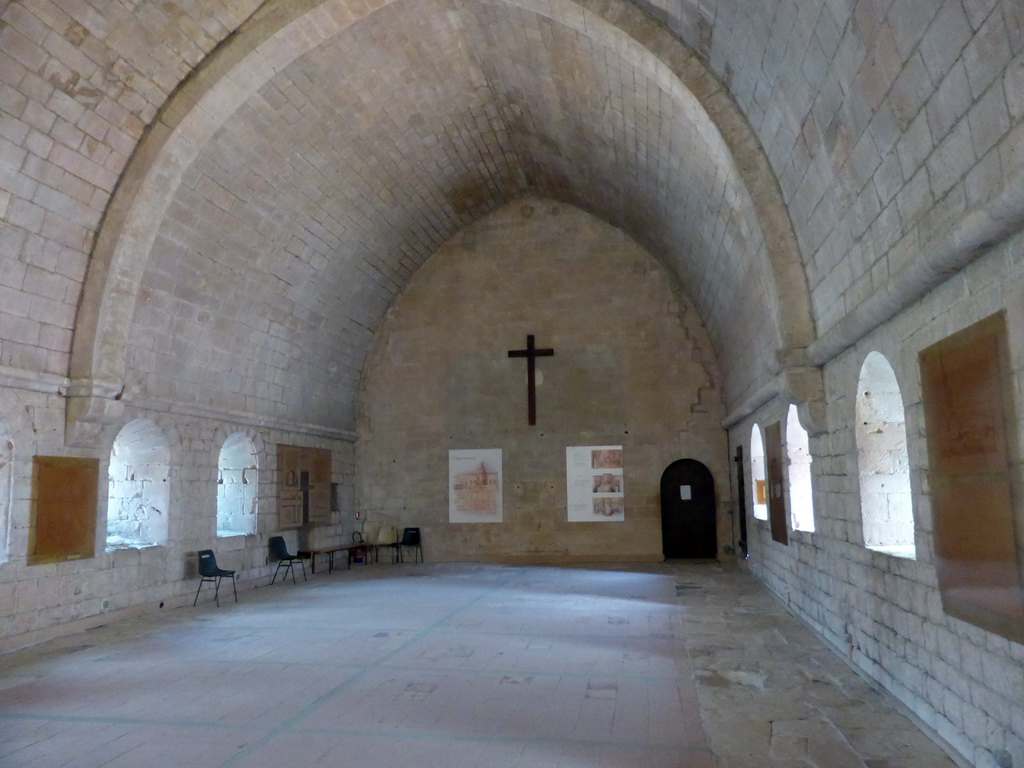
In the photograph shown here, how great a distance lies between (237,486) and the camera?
1033 centimetres

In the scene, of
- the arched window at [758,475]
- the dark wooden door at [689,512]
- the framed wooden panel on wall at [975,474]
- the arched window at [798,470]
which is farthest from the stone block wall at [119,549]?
the framed wooden panel on wall at [975,474]

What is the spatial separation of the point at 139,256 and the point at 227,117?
1657 millimetres

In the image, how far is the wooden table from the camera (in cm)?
1098

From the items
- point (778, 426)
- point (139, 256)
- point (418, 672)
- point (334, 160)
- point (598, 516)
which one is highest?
point (334, 160)

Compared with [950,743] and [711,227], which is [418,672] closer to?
[950,743]

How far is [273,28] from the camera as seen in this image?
23.7 feet

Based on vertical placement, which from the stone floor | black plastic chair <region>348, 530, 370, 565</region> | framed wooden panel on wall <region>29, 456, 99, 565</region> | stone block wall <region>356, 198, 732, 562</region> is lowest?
the stone floor

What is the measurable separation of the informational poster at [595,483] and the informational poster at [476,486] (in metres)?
1.23

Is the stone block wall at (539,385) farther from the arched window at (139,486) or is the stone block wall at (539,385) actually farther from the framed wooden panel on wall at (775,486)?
the arched window at (139,486)

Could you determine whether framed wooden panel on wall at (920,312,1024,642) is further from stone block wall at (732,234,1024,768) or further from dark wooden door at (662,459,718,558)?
dark wooden door at (662,459,718,558)

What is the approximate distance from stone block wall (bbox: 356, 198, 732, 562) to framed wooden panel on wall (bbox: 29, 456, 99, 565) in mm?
6151

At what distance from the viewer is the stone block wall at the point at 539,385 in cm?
1273

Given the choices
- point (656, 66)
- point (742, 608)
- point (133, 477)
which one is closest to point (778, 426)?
point (742, 608)

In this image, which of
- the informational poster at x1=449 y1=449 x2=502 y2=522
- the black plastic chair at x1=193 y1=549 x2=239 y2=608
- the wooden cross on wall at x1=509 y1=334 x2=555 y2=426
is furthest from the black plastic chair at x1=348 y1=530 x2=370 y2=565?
the black plastic chair at x1=193 y1=549 x2=239 y2=608
